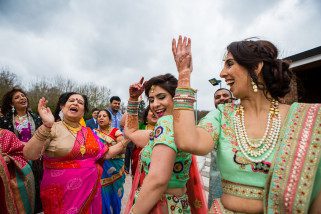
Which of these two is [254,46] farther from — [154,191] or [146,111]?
[146,111]

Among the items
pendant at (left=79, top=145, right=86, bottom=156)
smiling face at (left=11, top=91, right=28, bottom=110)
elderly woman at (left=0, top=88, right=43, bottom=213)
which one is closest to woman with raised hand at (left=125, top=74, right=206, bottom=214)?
pendant at (left=79, top=145, right=86, bottom=156)

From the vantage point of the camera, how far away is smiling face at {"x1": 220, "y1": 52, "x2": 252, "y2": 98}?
1.46 meters

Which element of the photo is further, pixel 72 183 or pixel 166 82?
pixel 72 183

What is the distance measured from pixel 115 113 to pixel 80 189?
481cm

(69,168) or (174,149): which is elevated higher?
(174,149)

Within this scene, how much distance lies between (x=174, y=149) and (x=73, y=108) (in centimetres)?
209

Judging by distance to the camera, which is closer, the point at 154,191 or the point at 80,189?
the point at 154,191

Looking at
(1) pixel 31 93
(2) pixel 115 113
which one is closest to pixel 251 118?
(2) pixel 115 113

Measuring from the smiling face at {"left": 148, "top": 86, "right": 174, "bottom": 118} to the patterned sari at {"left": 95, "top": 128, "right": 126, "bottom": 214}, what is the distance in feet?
7.95

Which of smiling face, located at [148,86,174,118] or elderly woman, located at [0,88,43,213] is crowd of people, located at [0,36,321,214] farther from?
elderly woman, located at [0,88,43,213]

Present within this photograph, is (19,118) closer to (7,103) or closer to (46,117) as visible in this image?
(7,103)

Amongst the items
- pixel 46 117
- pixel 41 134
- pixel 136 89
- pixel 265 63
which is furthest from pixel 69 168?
pixel 265 63

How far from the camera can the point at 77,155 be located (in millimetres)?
3082

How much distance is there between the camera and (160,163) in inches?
59.3
